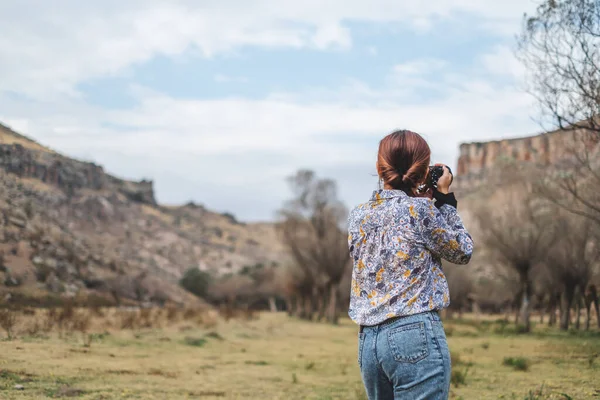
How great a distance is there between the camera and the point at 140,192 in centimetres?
10600

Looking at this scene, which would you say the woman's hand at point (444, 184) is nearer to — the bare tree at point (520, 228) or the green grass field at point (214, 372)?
the green grass field at point (214, 372)

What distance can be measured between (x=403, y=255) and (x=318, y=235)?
48.1m

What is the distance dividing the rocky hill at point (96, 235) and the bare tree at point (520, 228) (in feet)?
62.9

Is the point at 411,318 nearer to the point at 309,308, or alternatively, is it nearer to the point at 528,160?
the point at 528,160

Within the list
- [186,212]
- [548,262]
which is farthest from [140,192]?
[548,262]

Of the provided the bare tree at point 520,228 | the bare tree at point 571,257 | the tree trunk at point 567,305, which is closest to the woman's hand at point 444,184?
the bare tree at point 520,228

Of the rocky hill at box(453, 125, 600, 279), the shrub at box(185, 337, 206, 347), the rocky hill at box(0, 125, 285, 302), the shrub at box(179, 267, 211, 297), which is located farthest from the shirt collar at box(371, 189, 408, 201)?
the shrub at box(179, 267, 211, 297)

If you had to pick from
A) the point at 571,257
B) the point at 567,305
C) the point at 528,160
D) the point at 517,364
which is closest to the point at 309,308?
the point at 567,305

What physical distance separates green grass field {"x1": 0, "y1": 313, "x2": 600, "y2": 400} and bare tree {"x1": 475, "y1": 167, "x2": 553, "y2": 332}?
1473 cm

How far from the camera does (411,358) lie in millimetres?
2889

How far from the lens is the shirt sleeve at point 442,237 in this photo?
308cm

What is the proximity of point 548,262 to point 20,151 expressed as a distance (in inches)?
1038

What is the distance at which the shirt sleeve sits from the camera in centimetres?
308

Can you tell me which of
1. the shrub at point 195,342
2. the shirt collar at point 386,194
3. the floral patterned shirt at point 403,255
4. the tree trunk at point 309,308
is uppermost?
the shirt collar at point 386,194
